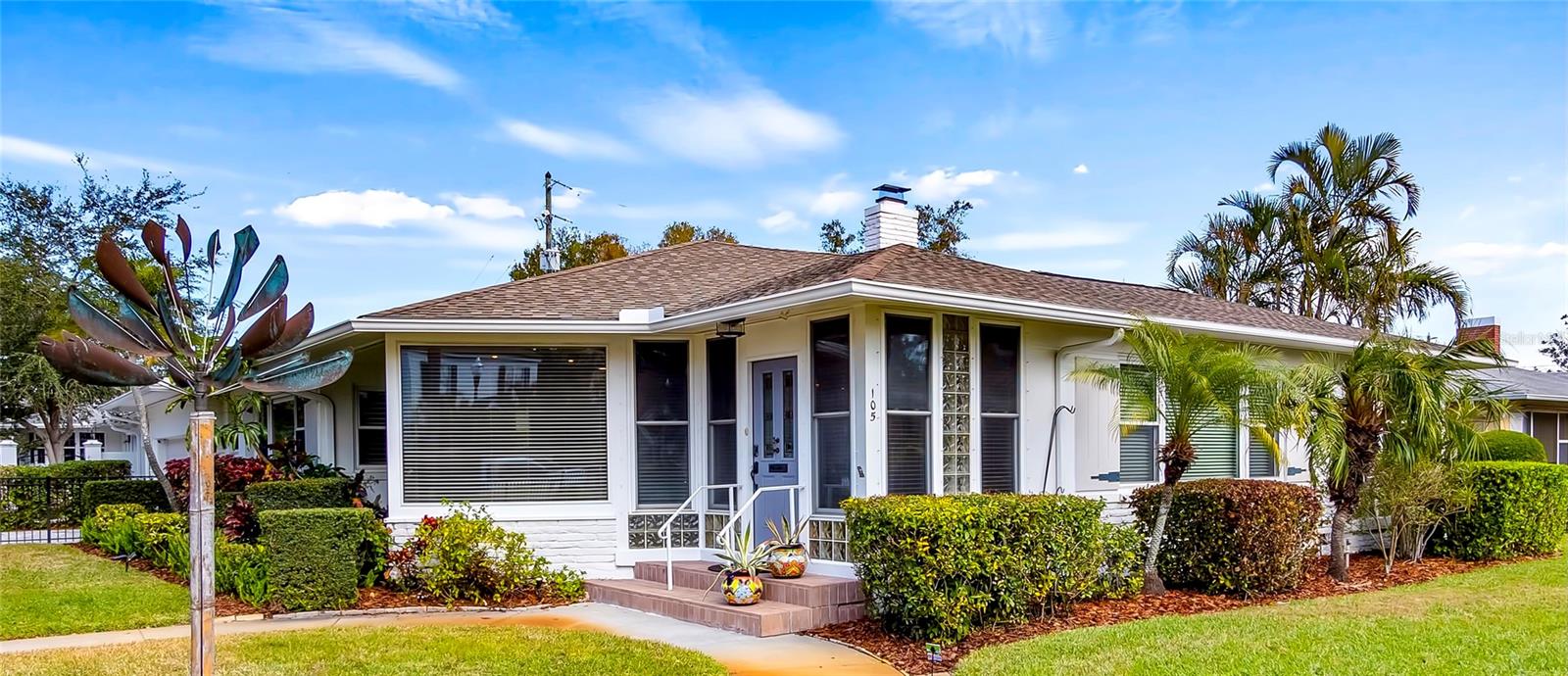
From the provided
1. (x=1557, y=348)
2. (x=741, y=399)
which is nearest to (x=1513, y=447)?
(x=741, y=399)

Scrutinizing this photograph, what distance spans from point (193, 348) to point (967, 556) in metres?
5.03

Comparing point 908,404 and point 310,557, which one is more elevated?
point 908,404

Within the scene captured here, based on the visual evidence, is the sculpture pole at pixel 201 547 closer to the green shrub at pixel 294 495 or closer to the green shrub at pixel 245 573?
the green shrub at pixel 245 573

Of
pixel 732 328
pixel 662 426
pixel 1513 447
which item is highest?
pixel 732 328

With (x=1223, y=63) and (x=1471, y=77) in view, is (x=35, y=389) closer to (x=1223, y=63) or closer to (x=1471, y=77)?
(x=1223, y=63)

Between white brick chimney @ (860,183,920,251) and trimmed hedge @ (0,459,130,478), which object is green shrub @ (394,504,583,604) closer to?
white brick chimney @ (860,183,920,251)

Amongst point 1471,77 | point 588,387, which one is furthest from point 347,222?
point 1471,77

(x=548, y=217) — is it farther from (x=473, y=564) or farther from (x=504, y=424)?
(x=473, y=564)

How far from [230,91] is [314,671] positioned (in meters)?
8.28

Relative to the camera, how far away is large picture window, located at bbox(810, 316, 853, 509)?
877 centimetres

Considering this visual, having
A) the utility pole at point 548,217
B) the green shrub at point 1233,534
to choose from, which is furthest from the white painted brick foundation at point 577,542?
the utility pole at point 548,217

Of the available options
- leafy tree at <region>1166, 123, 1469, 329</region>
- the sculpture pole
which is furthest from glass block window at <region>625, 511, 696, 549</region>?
leafy tree at <region>1166, 123, 1469, 329</region>

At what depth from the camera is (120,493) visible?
16562 millimetres

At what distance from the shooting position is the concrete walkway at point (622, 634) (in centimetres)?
703
